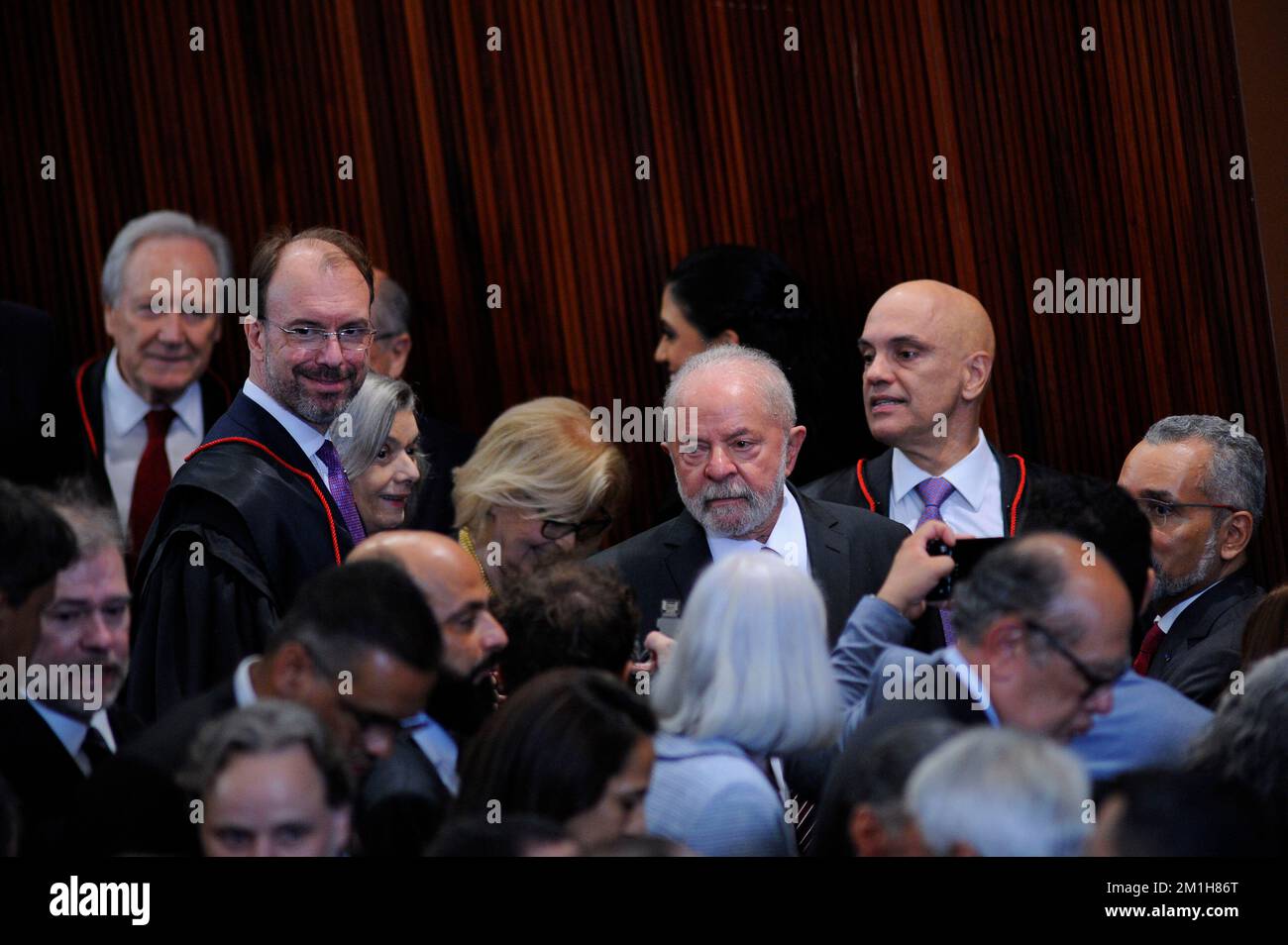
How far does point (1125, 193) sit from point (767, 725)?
9.03 feet

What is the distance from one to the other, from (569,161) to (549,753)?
3.30m

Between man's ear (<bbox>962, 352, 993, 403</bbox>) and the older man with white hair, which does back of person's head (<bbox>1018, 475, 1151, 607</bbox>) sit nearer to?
man's ear (<bbox>962, 352, 993, 403</bbox>)

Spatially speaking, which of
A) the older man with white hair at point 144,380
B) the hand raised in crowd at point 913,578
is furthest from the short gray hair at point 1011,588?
the older man with white hair at point 144,380

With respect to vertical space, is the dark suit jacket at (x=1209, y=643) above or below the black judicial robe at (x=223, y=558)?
below

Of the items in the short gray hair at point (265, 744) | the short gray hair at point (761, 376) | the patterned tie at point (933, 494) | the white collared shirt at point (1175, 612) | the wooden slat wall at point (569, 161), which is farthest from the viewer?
the wooden slat wall at point (569, 161)

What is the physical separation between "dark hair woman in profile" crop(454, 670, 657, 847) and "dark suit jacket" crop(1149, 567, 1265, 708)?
1528 millimetres

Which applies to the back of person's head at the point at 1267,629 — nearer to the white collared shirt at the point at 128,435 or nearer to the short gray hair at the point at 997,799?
the short gray hair at the point at 997,799

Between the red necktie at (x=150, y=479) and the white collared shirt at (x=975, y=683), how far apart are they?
273 cm

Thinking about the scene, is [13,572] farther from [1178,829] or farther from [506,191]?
[506,191]

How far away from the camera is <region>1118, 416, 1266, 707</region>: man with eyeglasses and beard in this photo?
13.9ft

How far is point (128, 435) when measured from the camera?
16.9 ft

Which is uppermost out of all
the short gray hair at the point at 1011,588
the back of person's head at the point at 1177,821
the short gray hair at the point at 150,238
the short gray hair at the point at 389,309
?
the short gray hair at the point at 150,238

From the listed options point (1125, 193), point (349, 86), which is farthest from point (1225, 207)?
point (349, 86)

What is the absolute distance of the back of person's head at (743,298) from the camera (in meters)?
5.04
